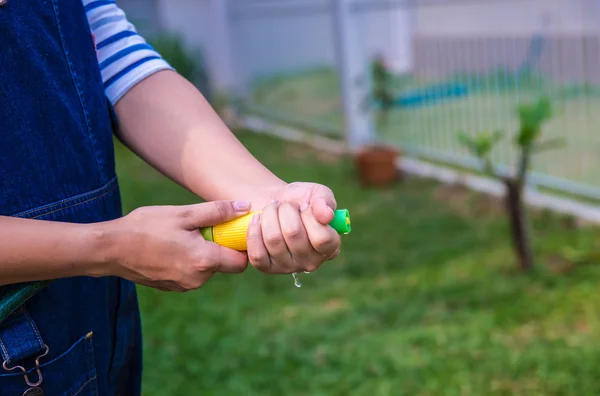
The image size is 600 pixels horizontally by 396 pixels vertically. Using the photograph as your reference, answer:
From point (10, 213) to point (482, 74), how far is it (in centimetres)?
492

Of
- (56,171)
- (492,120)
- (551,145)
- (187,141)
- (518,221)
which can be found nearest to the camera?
(56,171)

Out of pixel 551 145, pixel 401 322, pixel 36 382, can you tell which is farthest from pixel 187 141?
pixel 551 145

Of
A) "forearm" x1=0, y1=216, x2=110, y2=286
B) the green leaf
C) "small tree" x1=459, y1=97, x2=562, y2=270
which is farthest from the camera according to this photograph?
the green leaf

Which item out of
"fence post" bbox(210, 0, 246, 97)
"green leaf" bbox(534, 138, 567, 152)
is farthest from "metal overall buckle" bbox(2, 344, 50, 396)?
"fence post" bbox(210, 0, 246, 97)

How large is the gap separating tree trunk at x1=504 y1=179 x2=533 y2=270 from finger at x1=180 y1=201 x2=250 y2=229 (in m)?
3.28

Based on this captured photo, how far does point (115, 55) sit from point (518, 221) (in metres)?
3.25

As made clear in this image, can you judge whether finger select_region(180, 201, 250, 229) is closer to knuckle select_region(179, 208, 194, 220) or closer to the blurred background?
knuckle select_region(179, 208, 194, 220)

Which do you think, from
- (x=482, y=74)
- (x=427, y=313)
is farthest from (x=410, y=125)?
(x=427, y=313)

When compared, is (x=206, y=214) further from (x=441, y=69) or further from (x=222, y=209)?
(x=441, y=69)

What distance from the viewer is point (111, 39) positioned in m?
1.48

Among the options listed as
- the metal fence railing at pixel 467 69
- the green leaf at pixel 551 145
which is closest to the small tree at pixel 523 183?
the green leaf at pixel 551 145

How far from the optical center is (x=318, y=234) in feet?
3.91

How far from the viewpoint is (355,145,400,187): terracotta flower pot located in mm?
6604

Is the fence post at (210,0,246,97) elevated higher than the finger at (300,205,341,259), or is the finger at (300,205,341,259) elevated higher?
the finger at (300,205,341,259)
